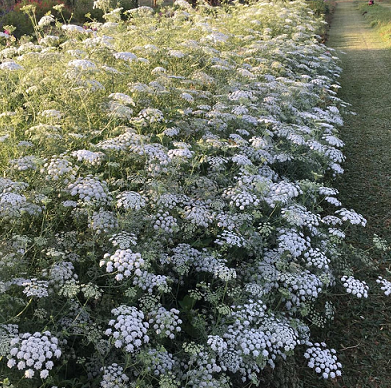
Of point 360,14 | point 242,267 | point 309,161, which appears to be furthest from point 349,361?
point 360,14

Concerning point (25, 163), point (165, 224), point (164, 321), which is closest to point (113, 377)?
point (164, 321)

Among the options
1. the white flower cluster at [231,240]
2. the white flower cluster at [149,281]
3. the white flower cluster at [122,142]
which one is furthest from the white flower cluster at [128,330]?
the white flower cluster at [122,142]

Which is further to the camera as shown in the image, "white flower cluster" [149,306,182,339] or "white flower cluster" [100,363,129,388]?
"white flower cluster" [149,306,182,339]

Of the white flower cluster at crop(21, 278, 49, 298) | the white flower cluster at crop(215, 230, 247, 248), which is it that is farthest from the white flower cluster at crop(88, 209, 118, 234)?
the white flower cluster at crop(215, 230, 247, 248)

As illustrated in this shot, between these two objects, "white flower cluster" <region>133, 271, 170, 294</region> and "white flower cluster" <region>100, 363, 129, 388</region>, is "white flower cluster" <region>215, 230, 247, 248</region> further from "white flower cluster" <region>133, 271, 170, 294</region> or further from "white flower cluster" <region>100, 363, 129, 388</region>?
"white flower cluster" <region>100, 363, 129, 388</region>

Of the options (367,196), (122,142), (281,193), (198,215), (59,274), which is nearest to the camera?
(59,274)

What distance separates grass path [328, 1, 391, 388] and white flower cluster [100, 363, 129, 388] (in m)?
1.96

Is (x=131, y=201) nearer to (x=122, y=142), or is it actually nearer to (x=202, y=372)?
(x=122, y=142)

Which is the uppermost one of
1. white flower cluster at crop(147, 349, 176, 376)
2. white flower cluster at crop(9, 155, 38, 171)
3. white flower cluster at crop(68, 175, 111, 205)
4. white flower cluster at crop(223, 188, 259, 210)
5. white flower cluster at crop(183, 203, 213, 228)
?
white flower cluster at crop(9, 155, 38, 171)

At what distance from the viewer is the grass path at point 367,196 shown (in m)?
3.35

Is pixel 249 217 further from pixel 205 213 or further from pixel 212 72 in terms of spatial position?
pixel 212 72

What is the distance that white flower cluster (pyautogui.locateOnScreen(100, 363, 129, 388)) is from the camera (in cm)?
216

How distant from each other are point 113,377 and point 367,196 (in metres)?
4.82

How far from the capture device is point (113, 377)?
7.21ft
